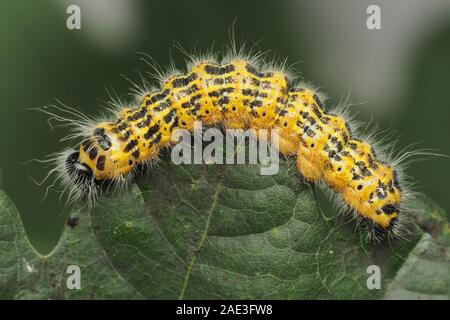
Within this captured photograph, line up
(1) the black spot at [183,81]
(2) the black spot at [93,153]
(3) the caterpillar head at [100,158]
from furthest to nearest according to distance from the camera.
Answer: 1. (1) the black spot at [183,81]
2. (2) the black spot at [93,153]
3. (3) the caterpillar head at [100,158]

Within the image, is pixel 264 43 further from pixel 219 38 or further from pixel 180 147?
pixel 180 147

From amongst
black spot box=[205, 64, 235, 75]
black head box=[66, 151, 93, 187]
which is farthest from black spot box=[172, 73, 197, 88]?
black head box=[66, 151, 93, 187]

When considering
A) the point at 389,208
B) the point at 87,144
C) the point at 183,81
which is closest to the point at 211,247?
the point at 87,144

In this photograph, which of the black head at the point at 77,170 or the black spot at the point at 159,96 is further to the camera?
the black spot at the point at 159,96

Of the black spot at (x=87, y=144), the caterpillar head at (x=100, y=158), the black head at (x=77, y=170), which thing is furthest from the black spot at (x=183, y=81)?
the black head at (x=77, y=170)

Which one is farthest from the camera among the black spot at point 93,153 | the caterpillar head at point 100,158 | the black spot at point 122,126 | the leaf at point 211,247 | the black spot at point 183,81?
the black spot at point 183,81

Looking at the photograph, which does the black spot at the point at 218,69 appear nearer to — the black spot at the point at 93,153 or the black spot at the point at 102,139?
the black spot at the point at 102,139

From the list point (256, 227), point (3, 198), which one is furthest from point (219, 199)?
point (3, 198)
